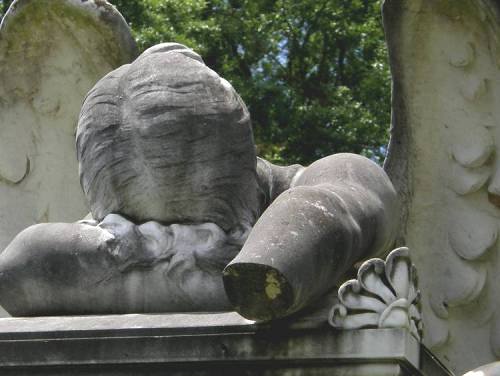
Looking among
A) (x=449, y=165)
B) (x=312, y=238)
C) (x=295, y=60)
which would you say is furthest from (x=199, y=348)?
(x=295, y=60)

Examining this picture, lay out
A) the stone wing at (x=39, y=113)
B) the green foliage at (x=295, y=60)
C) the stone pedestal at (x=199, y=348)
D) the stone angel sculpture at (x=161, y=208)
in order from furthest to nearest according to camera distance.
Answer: the green foliage at (x=295, y=60) < the stone wing at (x=39, y=113) < the stone angel sculpture at (x=161, y=208) < the stone pedestal at (x=199, y=348)

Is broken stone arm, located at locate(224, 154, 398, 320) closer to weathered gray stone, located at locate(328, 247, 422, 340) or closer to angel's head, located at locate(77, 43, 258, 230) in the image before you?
weathered gray stone, located at locate(328, 247, 422, 340)

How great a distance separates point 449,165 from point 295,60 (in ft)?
28.4

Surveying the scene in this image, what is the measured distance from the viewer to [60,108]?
728 cm

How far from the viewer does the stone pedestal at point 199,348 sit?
15.2ft

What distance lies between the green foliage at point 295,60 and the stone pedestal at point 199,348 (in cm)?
783

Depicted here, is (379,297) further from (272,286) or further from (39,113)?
(39,113)

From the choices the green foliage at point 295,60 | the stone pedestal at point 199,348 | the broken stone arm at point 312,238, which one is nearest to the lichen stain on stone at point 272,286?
the broken stone arm at point 312,238

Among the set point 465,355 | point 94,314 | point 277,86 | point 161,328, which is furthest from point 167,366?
point 277,86

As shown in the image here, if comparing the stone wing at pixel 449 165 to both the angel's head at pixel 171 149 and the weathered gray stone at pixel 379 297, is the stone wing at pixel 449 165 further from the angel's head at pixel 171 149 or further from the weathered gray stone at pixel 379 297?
the weathered gray stone at pixel 379 297

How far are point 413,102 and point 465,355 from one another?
99 cm

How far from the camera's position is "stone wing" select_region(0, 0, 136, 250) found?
7.18 m

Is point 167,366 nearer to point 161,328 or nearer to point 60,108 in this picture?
point 161,328

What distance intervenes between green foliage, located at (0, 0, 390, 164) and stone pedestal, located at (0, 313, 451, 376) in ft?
25.7
